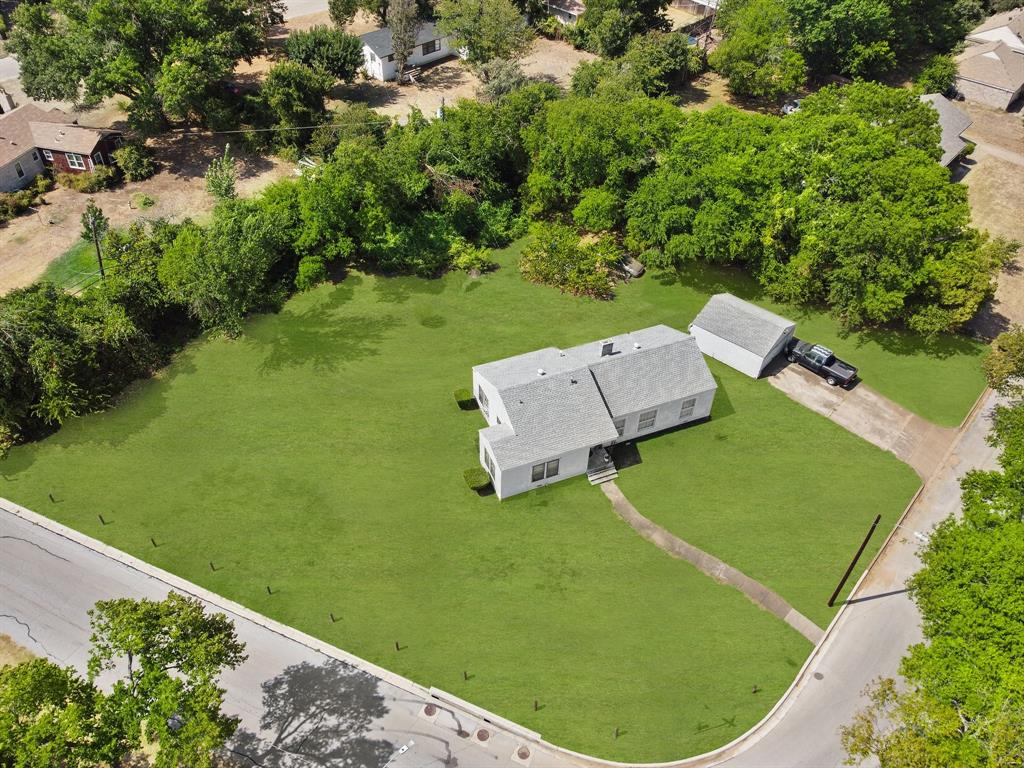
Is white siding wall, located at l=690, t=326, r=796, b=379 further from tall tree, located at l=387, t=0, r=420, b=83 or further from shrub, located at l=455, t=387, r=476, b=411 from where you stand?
tall tree, located at l=387, t=0, r=420, b=83

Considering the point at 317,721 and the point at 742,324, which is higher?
Answer: the point at 742,324

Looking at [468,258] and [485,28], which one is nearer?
[468,258]

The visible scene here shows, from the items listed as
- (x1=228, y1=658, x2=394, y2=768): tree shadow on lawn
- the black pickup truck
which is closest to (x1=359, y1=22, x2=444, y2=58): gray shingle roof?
the black pickup truck

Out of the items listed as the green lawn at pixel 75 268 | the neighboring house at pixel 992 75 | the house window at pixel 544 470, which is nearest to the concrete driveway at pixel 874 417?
the house window at pixel 544 470

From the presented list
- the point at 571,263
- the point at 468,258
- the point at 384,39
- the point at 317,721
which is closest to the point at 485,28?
the point at 384,39

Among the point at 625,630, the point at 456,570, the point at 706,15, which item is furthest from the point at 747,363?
the point at 706,15

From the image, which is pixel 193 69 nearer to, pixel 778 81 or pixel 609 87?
pixel 609 87

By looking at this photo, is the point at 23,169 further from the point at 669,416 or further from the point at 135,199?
the point at 669,416
